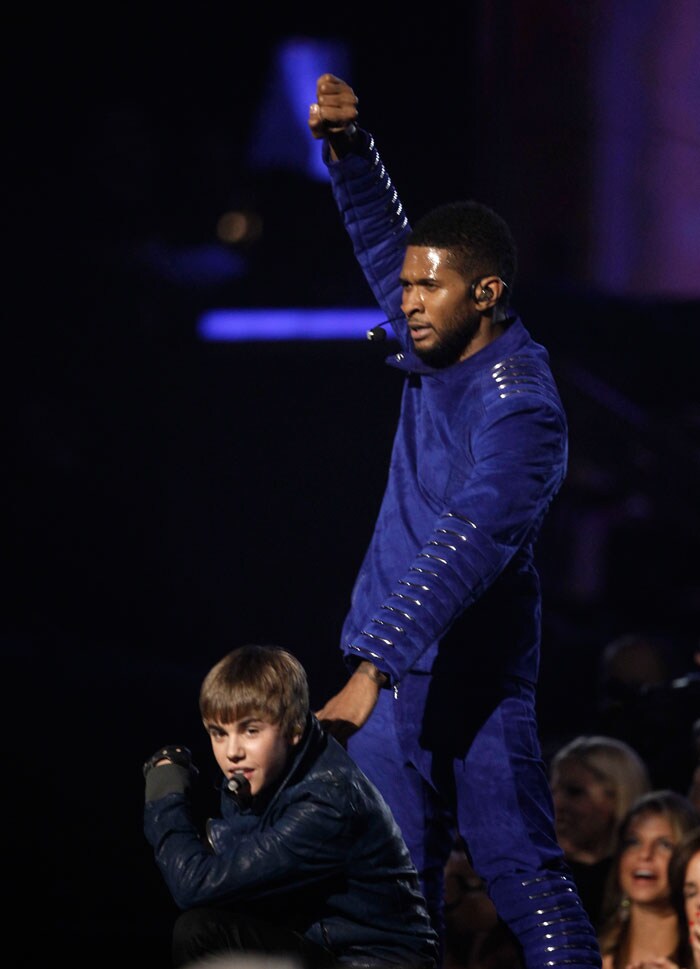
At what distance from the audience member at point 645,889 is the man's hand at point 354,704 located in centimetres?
146

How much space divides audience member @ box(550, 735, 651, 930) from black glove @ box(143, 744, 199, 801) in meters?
1.71

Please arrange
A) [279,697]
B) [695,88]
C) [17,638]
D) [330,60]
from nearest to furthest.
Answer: [279,697] → [695,88] → [17,638] → [330,60]

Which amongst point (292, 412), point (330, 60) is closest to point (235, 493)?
point (292, 412)

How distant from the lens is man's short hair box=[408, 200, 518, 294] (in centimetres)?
278

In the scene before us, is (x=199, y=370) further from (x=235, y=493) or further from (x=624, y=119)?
(x=624, y=119)

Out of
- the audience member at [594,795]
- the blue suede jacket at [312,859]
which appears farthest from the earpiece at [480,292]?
the audience member at [594,795]

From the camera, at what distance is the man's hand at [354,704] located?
2447 millimetres

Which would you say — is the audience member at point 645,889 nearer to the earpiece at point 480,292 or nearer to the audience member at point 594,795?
the audience member at point 594,795

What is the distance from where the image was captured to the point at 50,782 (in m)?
5.29

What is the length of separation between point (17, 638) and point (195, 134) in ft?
12.3

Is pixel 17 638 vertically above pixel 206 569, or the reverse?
pixel 206 569

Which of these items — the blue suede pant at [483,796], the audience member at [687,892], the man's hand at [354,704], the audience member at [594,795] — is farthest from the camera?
the audience member at [594,795]

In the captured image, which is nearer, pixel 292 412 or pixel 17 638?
pixel 292 412

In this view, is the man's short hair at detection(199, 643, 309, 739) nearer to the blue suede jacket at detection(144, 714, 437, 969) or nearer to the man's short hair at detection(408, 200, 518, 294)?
the blue suede jacket at detection(144, 714, 437, 969)
